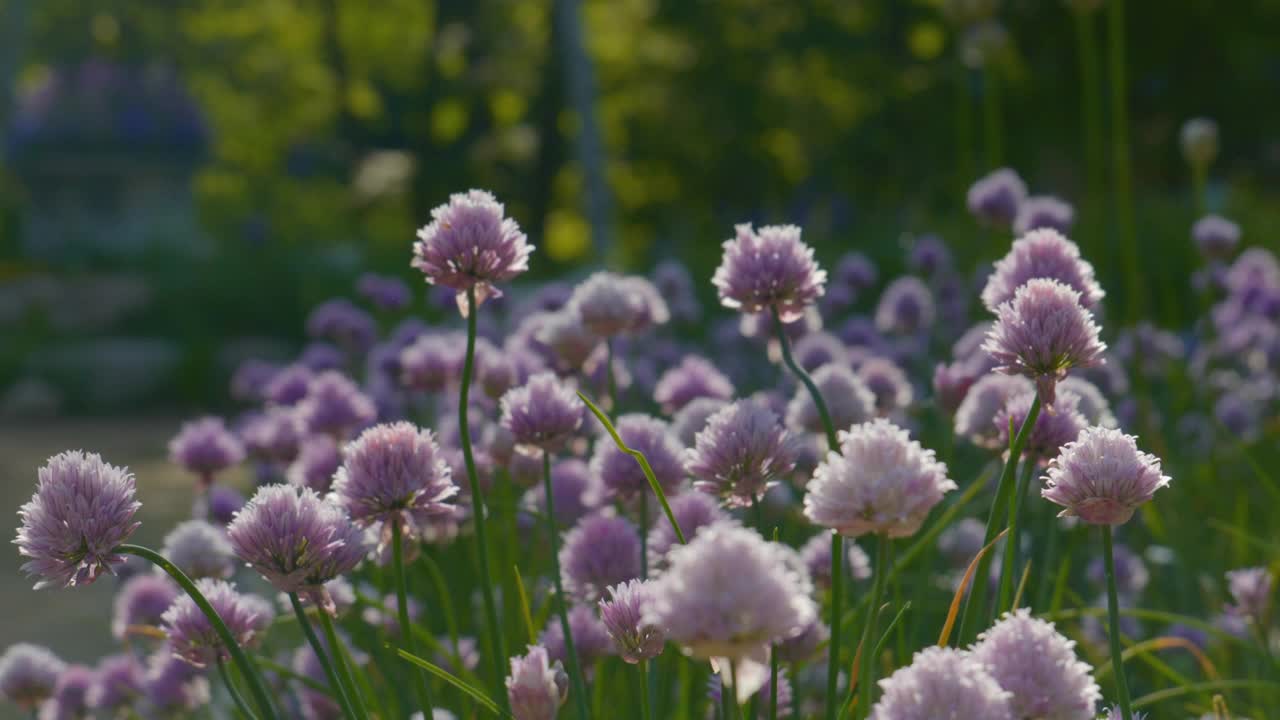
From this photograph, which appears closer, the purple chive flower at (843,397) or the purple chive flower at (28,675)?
the purple chive flower at (843,397)

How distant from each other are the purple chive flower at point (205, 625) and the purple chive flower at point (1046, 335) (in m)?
0.80

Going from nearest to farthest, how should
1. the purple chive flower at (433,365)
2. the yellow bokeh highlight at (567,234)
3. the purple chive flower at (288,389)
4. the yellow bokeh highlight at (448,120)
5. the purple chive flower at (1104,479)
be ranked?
1. the purple chive flower at (1104,479)
2. the purple chive flower at (433,365)
3. the purple chive flower at (288,389)
4. the yellow bokeh highlight at (448,120)
5. the yellow bokeh highlight at (567,234)

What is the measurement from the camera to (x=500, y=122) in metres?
25.7

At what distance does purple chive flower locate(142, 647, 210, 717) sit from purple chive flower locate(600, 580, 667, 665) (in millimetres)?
1112

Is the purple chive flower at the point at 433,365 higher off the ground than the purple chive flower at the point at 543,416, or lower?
higher

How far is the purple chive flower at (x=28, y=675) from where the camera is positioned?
1851 millimetres

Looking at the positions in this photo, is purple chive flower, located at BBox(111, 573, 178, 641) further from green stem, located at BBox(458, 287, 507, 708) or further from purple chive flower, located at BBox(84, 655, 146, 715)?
green stem, located at BBox(458, 287, 507, 708)

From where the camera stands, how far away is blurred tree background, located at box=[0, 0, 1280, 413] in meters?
14.7

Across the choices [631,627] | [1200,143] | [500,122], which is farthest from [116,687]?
[500,122]

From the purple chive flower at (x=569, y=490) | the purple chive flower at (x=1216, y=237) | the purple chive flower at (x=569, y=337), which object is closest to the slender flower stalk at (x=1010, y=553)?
the purple chive flower at (x=569, y=337)

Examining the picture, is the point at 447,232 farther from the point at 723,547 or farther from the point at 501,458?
the point at 501,458

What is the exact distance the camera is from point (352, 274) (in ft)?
39.4

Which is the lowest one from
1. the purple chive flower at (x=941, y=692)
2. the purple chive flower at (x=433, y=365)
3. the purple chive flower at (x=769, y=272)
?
the purple chive flower at (x=941, y=692)

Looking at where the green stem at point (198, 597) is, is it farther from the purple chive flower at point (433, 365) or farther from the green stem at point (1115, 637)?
the purple chive flower at point (433, 365)
